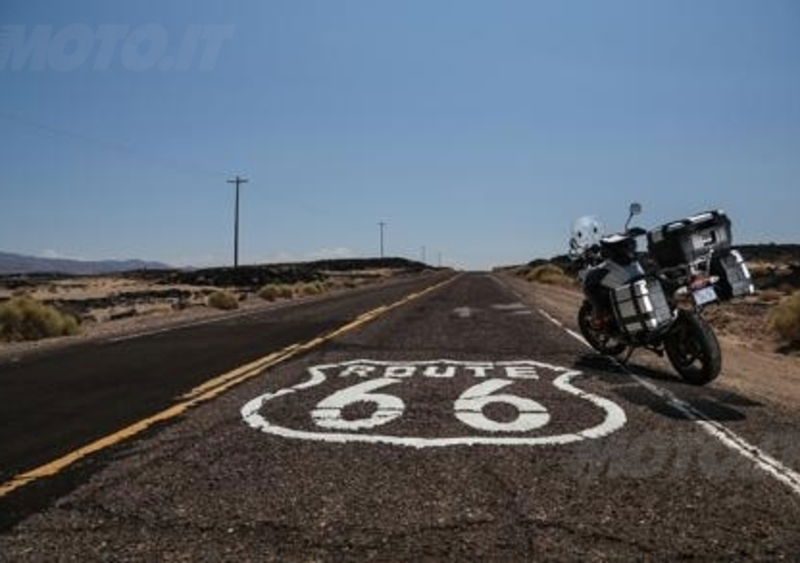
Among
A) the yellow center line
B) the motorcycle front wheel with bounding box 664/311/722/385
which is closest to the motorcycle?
the motorcycle front wheel with bounding box 664/311/722/385

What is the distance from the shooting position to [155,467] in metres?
6.77

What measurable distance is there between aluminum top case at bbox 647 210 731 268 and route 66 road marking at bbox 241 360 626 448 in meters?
1.81

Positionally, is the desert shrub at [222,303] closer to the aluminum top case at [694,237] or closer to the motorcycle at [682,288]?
the motorcycle at [682,288]

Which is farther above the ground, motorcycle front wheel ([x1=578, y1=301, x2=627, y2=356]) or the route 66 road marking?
motorcycle front wheel ([x1=578, y1=301, x2=627, y2=356])

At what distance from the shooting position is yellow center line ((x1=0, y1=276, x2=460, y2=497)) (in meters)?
6.61

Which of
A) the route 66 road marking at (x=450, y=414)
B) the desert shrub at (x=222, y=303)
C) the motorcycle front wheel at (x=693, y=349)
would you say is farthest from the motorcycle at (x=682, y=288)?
the desert shrub at (x=222, y=303)

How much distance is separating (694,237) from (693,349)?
1293 mm

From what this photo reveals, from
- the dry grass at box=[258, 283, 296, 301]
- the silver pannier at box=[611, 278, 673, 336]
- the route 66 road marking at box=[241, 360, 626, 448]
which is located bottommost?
the dry grass at box=[258, 283, 296, 301]

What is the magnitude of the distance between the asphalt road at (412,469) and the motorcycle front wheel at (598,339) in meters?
1.33

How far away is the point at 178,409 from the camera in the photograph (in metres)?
9.44

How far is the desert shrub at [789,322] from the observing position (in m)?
21.4

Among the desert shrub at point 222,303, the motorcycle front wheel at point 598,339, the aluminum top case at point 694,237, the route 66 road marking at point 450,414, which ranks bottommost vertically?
the desert shrub at point 222,303

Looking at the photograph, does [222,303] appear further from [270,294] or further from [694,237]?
[694,237]

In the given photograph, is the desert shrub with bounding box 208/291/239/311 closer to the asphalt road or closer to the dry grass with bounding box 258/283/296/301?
the dry grass with bounding box 258/283/296/301
